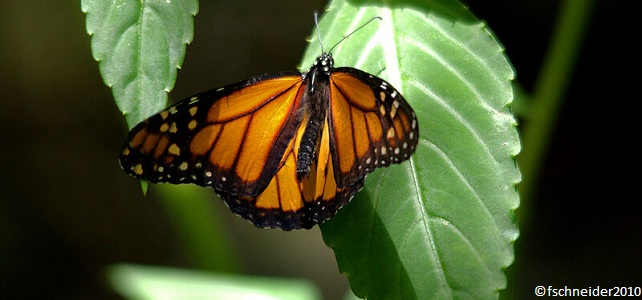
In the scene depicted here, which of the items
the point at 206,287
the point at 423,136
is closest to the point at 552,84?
the point at 423,136

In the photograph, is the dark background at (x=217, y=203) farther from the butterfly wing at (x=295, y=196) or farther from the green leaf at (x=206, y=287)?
the butterfly wing at (x=295, y=196)

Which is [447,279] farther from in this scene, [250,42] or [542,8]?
[250,42]

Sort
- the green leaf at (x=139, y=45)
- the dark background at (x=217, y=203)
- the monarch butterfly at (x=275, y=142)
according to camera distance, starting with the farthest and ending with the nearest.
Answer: the dark background at (x=217, y=203)
the monarch butterfly at (x=275, y=142)
the green leaf at (x=139, y=45)

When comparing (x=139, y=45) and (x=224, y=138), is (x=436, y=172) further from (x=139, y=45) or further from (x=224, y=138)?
(x=139, y=45)

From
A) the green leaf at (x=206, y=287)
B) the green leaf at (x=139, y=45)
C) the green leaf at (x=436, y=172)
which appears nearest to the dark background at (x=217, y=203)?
the green leaf at (x=206, y=287)

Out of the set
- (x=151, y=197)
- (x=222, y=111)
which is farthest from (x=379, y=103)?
(x=151, y=197)

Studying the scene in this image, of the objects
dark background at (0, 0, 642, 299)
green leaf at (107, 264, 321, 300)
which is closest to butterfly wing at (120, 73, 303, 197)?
green leaf at (107, 264, 321, 300)

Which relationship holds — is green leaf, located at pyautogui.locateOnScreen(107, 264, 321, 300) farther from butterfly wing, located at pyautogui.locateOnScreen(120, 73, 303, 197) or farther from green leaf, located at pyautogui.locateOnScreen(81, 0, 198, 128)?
green leaf, located at pyautogui.locateOnScreen(81, 0, 198, 128)
